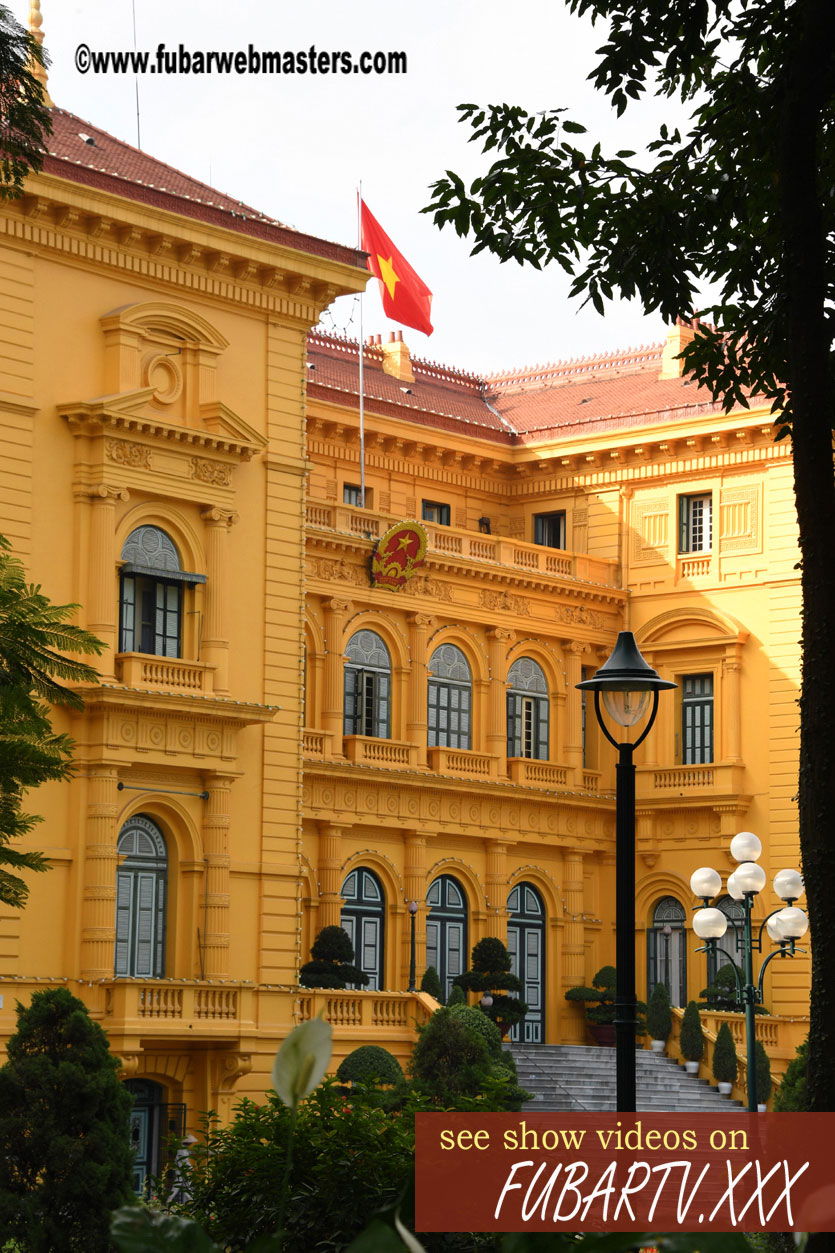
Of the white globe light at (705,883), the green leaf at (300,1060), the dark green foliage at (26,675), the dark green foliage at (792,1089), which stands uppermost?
the dark green foliage at (26,675)

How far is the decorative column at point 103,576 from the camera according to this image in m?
28.1

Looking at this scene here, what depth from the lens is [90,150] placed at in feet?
102

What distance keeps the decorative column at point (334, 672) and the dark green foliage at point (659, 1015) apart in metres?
7.92

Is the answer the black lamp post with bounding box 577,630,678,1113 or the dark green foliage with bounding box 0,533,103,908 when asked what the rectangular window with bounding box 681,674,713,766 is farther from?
the black lamp post with bounding box 577,630,678,1113

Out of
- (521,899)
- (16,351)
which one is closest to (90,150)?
(16,351)

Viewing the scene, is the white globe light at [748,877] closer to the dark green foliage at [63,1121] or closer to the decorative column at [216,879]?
the dark green foliage at [63,1121]

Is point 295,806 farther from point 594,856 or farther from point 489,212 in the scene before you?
point 489,212

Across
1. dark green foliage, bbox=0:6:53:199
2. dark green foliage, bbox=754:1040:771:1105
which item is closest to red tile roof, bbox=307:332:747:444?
dark green foliage, bbox=754:1040:771:1105

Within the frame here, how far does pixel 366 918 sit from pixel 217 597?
942 cm

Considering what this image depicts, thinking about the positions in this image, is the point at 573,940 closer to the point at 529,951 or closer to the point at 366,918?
the point at 529,951

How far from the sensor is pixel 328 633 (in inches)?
1452

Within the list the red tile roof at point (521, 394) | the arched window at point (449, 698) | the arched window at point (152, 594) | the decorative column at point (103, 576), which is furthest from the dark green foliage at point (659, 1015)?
the decorative column at point (103, 576)

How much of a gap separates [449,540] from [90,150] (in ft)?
39.5

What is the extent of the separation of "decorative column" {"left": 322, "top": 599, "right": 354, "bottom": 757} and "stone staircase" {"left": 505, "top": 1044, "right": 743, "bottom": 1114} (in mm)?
6828
